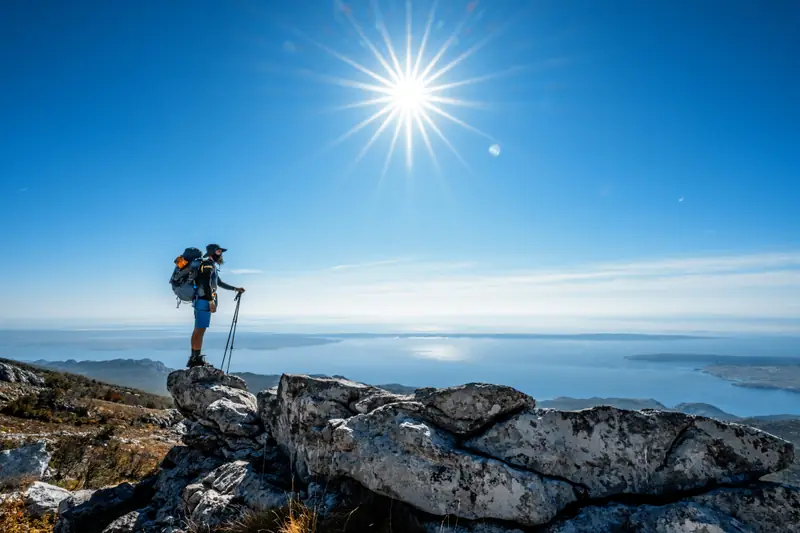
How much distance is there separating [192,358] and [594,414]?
11980mm

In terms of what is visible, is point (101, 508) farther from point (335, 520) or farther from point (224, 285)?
point (224, 285)

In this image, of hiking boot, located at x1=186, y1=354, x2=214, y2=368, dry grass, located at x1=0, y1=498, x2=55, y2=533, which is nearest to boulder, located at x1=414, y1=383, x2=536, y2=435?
dry grass, located at x1=0, y1=498, x2=55, y2=533

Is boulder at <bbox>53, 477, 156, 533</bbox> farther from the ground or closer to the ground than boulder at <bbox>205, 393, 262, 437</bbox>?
closer to the ground

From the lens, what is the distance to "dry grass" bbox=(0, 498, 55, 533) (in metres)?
7.73

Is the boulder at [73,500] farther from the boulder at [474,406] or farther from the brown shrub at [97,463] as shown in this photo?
the boulder at [474,406]

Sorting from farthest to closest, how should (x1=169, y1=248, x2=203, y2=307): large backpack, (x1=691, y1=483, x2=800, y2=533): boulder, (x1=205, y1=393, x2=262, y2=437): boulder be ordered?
(x1=169, y1=248, x2=203, y2=307): large backpack, (x1=205, y1=393, x2=262, y2=437): boulder, (x1=691, y1=483, x2=800, y2=533): boulder

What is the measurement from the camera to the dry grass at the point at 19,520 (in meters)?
7.73

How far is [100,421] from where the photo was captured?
19.9m

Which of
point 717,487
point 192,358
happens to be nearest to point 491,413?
point 717,487

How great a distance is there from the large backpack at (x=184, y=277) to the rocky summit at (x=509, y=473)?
6122mm

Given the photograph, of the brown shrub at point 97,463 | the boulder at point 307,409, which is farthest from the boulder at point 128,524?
the brown shrub at point 97,463

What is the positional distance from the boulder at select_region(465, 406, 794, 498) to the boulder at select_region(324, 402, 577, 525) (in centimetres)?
36

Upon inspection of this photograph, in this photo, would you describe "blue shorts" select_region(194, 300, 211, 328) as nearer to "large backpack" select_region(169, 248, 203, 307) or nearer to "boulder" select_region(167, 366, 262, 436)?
"large backpack" select_region(169, 248, 203, 307)

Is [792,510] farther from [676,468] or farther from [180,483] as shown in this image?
[180,483]
